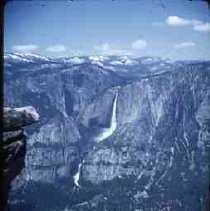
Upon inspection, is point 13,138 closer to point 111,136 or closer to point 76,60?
point 111,136

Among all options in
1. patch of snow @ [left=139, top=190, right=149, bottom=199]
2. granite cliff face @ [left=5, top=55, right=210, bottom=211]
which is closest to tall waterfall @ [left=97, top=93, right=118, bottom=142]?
granite cliff face @ [left=5, top=55, right=210, bottom=211]

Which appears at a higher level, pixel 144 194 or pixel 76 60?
pixel 76 60

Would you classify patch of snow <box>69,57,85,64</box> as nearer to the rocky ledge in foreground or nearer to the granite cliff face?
the granite cliff face

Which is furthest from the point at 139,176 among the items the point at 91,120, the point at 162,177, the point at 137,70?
the point at 137,70

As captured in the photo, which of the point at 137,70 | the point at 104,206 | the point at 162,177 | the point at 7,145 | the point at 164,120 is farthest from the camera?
the point at 137,70

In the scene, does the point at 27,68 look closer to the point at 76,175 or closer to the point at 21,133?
the point at 76,175

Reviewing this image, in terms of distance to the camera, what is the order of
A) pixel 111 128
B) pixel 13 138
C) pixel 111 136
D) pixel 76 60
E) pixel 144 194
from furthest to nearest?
pixel 76 60 < pixel 111 128 < pixel 111 136 < pixel 144 194 < pixel 13 138

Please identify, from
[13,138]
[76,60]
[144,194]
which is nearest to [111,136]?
[144,194]

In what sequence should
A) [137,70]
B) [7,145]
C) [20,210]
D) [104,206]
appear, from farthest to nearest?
[137,70] < [104,206] < [20,210] < [7,145]
